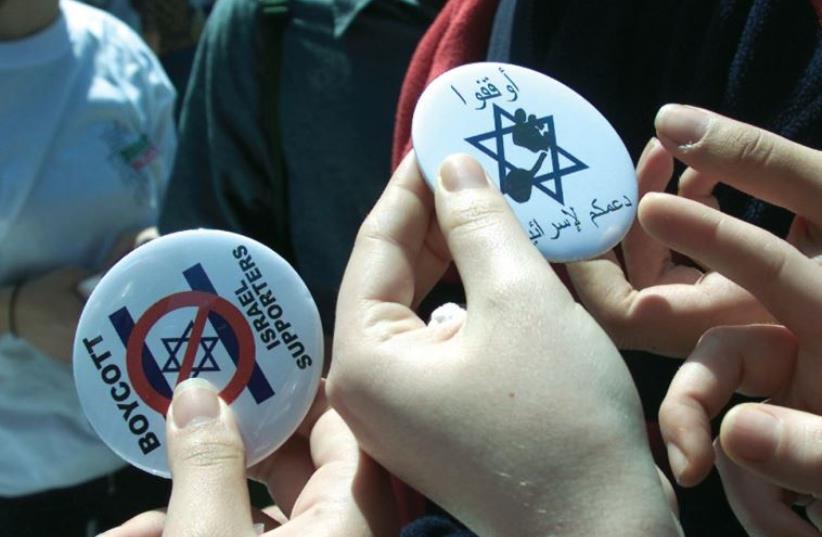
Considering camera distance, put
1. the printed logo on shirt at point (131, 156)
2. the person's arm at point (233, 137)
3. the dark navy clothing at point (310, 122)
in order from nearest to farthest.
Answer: the dark navy clothing at point (310, 122) < the person's arm at point (233, 137) < the printed logo on shirt at point (131, 156)

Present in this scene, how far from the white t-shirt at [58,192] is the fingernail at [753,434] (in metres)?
1.30

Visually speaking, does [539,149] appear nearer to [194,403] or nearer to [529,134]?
[529,134]

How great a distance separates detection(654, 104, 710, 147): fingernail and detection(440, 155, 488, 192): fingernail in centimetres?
16

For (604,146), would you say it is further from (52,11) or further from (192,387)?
(52,11)

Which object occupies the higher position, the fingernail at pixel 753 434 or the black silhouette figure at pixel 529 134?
the black silhouette figure at pixel 529 134

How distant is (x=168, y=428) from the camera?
0.75 metres

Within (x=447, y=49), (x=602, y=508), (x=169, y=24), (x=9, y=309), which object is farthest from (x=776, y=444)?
(x=169, y=24)

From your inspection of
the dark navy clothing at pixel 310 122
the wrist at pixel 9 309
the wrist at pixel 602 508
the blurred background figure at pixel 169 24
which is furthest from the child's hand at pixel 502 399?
the blurred background figure at pixel 169 24

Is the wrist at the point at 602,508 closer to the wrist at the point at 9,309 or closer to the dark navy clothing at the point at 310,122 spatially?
the dark navy clothing at the point at 310,122

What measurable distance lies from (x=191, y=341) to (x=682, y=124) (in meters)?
0.49

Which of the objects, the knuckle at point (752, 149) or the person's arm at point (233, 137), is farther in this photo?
Result: the person's arm at point (233, 137)

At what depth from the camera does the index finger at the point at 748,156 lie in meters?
0.72

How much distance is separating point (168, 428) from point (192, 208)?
0.74 meters

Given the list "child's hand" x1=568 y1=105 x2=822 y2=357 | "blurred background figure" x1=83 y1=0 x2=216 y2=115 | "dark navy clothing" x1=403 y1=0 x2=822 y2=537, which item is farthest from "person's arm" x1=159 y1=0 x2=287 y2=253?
"blurred background figure" x1=83 y1=0 x2=216 y2=115
